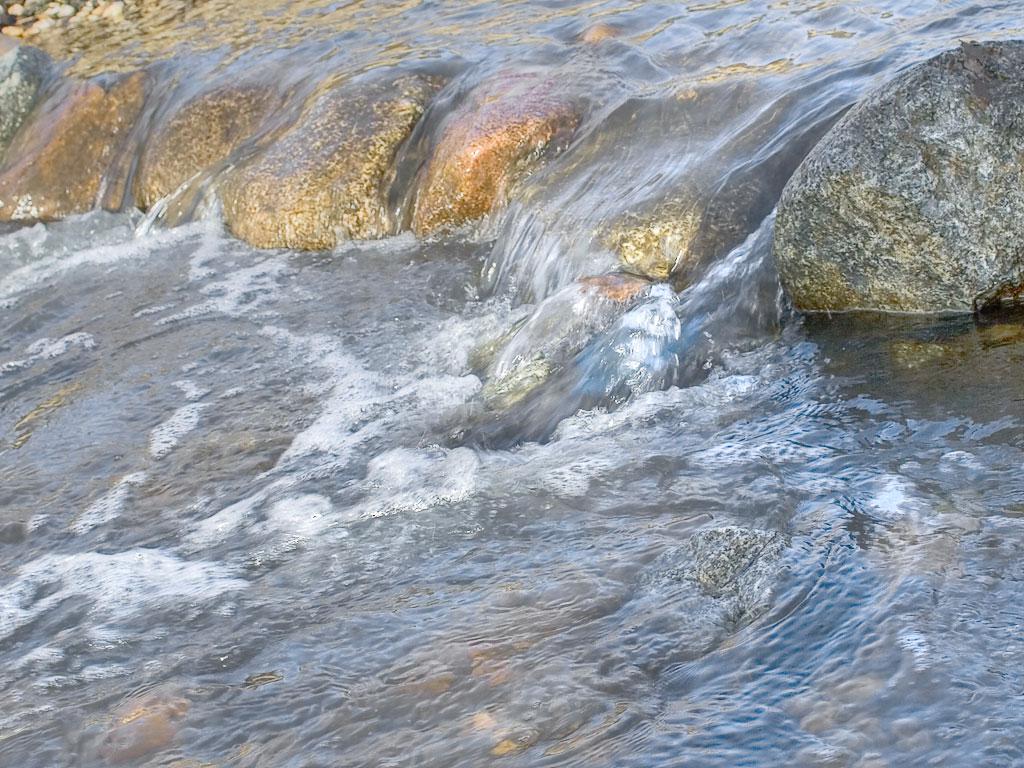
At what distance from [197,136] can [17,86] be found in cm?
265

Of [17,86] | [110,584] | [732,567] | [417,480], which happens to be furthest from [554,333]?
[17,86]

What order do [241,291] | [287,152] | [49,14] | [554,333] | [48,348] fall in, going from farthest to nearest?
[49,14] < [287,152] < [241,291] < [48,348] < [554,333]

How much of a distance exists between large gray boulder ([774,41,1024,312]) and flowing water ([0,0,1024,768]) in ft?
0.68

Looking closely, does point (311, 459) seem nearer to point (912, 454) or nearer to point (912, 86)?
point (912, 454)

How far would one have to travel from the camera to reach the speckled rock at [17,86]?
11.6 meters

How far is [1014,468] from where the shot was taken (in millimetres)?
3834

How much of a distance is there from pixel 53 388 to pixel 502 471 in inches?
130

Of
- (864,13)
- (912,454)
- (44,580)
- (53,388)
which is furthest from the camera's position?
(864,13)

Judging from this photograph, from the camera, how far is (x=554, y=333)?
592 cm

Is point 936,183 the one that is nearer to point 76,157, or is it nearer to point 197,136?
point 197,136

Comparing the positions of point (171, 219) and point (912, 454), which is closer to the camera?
point (912, 454)

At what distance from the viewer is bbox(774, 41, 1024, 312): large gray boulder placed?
199 inches

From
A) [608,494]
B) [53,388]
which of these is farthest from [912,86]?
[53,388]

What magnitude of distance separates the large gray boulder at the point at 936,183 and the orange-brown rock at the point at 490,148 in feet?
9.73
